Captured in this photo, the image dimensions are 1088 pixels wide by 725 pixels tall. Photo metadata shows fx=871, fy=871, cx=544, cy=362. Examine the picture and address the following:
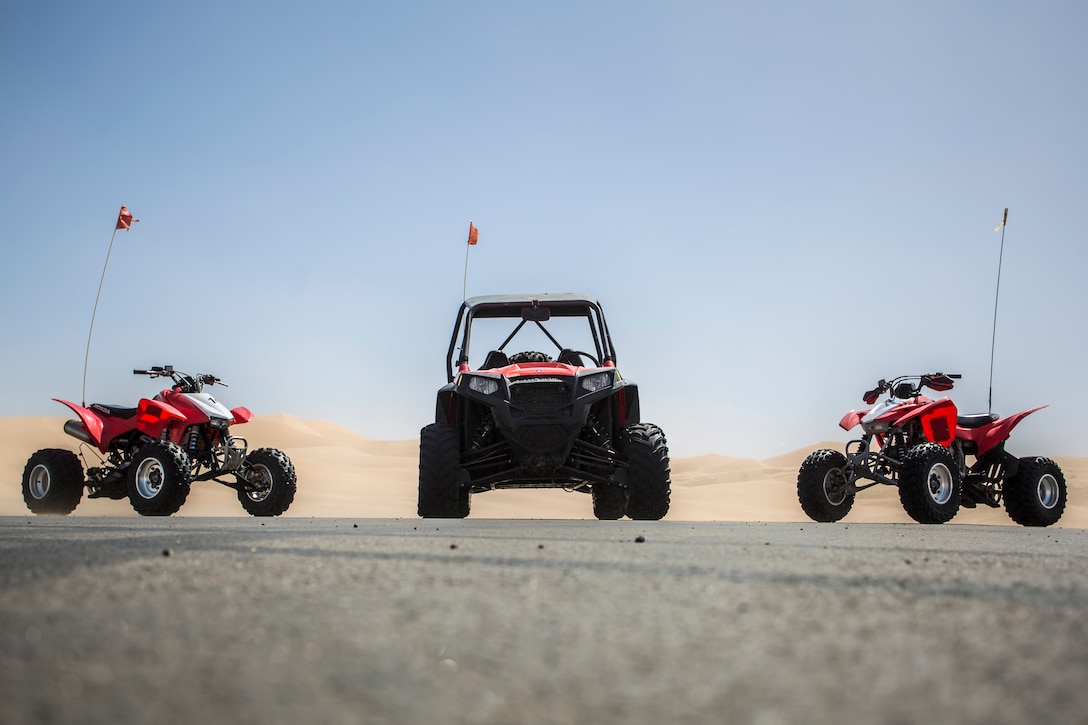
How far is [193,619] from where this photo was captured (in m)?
1.43

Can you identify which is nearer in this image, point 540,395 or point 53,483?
point 540,395

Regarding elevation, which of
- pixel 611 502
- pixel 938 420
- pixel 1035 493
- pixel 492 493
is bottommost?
pixel 492 493

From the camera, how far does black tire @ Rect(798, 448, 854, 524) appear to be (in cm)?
845

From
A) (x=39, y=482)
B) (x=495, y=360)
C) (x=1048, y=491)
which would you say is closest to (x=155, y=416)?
(x=39, y=482)

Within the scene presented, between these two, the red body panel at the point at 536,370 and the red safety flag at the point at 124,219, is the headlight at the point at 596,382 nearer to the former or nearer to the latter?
the red body panel at the point at 536,370

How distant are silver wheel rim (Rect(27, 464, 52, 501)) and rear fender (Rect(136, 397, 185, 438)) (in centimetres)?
116

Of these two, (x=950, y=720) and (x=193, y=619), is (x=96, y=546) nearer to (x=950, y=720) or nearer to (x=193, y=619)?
(x=193, y=619)

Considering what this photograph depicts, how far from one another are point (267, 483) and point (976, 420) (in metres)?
7.11

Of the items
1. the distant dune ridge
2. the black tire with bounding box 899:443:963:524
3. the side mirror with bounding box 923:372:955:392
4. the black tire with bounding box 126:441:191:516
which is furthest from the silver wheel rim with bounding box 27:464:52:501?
the side mirror with bounding box 923:372:955:392

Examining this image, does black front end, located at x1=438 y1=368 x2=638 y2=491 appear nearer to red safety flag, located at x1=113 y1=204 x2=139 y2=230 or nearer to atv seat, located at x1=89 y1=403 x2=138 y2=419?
atv seat, located at x1=89 y1=403 x2=138 y2=419

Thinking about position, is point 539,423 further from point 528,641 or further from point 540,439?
point 528,641

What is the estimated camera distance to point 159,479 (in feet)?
26.3

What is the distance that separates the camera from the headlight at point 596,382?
23.2ft

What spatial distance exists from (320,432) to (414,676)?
3992 cm
